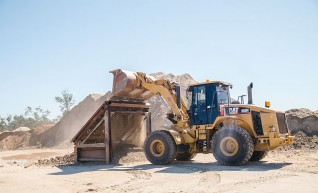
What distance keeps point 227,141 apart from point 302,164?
2.36 metres

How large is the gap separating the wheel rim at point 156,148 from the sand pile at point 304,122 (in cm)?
1055

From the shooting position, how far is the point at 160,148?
487 inches

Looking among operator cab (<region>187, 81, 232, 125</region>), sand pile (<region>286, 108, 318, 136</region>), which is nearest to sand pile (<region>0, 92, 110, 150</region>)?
sand pile (<region>286, 108, 318, 136</region>)

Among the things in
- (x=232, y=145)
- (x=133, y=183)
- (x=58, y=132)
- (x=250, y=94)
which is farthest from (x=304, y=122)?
(x=58, y=132)

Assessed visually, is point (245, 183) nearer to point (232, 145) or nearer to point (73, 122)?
point (232, 145)

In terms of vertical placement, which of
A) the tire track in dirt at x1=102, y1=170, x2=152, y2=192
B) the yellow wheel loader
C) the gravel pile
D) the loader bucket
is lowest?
the tire track in dirt at x1=102, y1=170, x2=152, y2=192

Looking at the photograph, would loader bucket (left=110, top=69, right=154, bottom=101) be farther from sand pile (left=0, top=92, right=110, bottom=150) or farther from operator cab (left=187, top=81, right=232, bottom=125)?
sand pile (left=0, top=92, right=110, bottom=150)

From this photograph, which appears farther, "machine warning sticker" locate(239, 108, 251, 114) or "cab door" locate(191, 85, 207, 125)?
"cab door" locate(191, 85, 207, 125)

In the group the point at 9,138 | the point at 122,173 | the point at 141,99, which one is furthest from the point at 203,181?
the point at 9,138

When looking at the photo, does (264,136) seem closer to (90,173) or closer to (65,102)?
(90,173)

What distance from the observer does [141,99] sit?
47.3 feet

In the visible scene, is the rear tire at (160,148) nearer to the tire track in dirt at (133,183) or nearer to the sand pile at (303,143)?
the tire track in dirt at (133,183)

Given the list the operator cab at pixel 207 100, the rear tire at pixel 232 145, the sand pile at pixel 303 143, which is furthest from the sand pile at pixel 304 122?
the rear tire at pixel 232 145

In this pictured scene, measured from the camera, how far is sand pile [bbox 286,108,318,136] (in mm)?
19625
